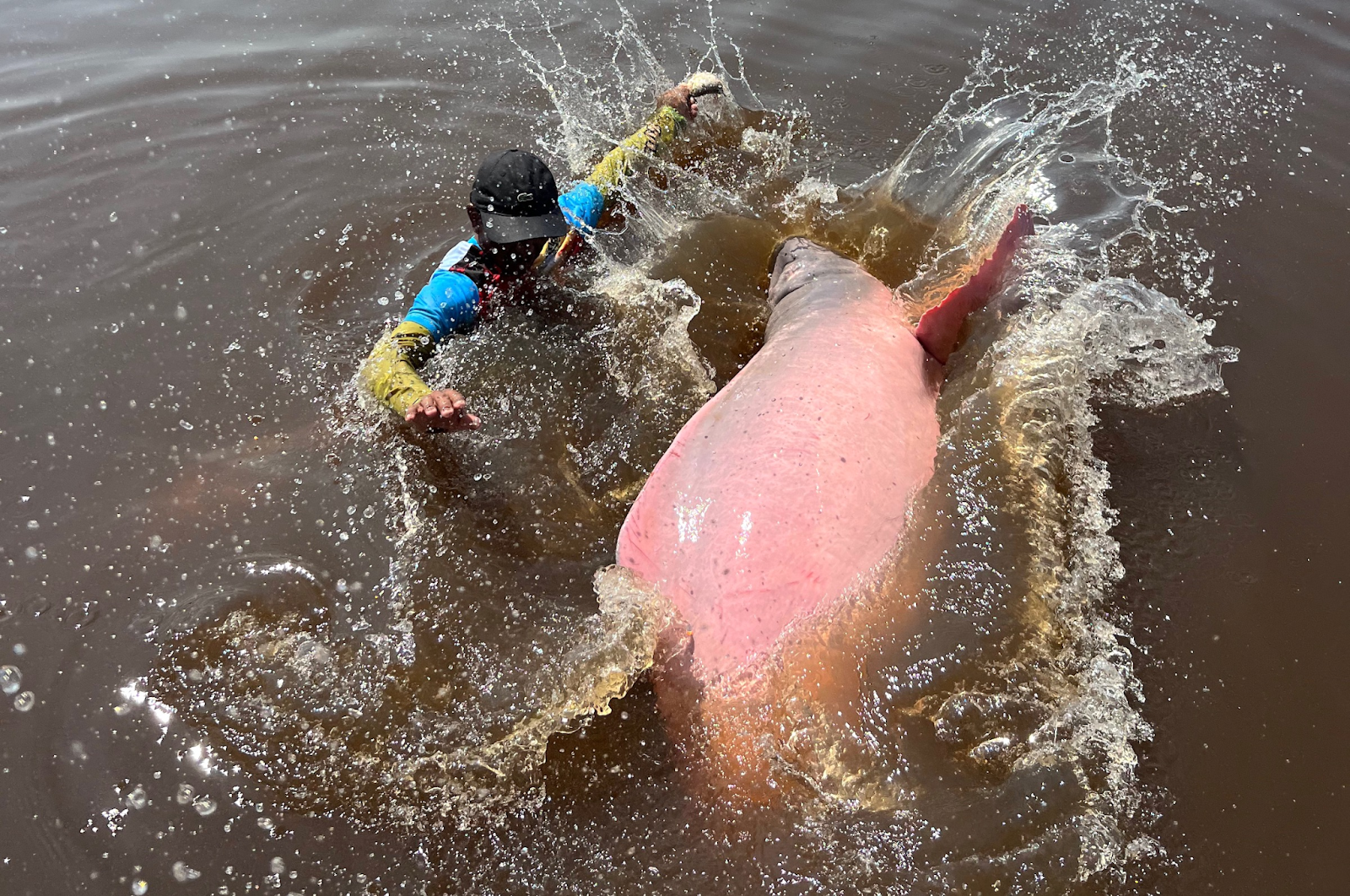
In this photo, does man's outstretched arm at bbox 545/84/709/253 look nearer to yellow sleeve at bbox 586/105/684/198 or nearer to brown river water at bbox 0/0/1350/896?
yellow sleeve at bbox 586/105/684/198

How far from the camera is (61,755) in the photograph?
2391 mm

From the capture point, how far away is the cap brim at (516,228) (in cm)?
342

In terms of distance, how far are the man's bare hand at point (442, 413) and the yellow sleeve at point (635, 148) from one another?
1.99 metres

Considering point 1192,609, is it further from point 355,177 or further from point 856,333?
point 355,177

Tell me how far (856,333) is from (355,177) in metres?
3.43

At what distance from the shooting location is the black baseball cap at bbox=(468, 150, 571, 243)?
3.43 meters

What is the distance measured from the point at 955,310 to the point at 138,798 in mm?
3045

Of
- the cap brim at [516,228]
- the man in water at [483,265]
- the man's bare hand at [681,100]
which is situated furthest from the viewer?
the man's bare hand at [681,100]

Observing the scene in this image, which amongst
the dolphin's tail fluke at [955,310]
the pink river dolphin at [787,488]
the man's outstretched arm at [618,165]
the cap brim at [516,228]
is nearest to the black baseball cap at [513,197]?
the cap brim at [516,228]

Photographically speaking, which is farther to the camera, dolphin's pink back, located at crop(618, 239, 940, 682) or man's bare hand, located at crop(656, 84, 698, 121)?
man's bare hand, located at crop(656, 84, 698, 121)

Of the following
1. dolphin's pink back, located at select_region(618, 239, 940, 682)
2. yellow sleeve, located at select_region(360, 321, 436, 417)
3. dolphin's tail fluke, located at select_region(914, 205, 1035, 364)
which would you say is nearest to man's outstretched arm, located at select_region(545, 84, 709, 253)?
yellow sleeve, located at select_region(360, 321, 436, 417)

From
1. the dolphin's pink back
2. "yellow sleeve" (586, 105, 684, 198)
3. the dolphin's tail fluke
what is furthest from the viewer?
"yellow sleeve" (586, 105, 684, 198)

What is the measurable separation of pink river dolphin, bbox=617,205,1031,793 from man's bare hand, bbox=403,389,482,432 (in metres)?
0.64

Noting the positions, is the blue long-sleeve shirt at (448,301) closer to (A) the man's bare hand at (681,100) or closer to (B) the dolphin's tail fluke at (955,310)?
(A) the man's bare hand at (681,100)
